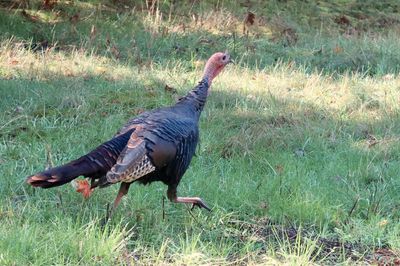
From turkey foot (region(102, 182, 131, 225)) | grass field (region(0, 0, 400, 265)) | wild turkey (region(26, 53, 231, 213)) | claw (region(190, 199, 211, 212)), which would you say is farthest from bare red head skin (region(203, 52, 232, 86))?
turkey foot (region(102, 182, 131, 225))

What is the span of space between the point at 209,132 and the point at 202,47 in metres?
4.08

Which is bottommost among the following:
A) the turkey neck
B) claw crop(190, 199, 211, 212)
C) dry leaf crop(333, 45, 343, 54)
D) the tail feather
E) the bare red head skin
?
dry leaf crop(333, 45, 343, 54)

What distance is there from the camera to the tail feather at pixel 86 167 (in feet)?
13.4

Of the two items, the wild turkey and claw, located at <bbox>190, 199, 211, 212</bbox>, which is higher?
the wild turkey

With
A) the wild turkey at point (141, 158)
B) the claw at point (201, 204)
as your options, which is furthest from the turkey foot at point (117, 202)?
the claw at point (201, 204)

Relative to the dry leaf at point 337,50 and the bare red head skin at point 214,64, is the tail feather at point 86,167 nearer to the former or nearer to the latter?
the bare red head skin at point 214,64

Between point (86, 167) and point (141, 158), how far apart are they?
0.34 metres

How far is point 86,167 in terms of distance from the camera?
4289mm

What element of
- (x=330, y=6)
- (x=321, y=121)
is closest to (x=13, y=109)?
(x=321, y=121)

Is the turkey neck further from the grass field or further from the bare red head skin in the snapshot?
the grass field

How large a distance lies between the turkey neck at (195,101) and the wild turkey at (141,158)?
0.41 feet

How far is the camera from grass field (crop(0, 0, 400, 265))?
4426mm

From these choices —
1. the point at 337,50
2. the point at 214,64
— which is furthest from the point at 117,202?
the point at 337,50

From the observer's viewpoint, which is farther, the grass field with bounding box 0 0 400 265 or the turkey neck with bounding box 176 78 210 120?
the turkey neck with bounding box 176 78 210 120
